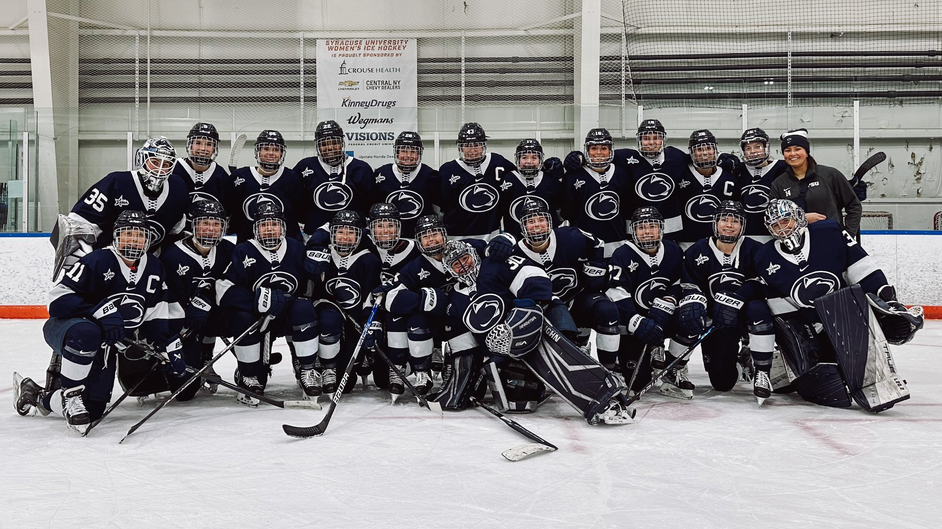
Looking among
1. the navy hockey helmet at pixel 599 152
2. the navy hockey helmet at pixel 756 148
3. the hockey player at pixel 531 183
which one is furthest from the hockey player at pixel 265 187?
the navy hockey helmet at pixel 756 148

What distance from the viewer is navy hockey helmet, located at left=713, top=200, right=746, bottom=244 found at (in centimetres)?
334

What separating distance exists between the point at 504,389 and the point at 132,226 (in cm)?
151

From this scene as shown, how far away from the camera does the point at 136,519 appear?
1805 millimetres

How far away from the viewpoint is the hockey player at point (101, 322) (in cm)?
278

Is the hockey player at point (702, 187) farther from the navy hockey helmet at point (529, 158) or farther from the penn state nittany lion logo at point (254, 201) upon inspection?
the penn state nittany lion logo at point (254, 201)

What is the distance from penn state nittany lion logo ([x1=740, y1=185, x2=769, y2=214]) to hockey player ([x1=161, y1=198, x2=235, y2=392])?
93.0 inches

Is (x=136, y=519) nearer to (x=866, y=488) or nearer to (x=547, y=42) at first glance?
(x=866, y=488)

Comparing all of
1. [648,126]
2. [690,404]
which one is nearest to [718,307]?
[690,404]

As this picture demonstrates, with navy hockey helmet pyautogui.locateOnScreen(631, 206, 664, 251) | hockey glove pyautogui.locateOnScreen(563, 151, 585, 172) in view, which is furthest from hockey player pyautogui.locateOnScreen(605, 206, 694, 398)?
hockey glove pyautogui.locateOnScreen(563, 151, 585, 172)

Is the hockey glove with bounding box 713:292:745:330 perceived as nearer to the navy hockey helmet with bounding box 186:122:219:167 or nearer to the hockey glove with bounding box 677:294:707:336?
the hockey glove with bounding box 677:294:707:336

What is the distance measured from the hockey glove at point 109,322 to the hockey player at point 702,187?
2.52 meters

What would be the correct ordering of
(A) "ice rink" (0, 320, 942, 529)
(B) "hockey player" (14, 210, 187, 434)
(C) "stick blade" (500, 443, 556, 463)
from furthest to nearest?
(B) "hockey player" (14, 210, 187, 434) → (C) "stick blade" (500, 443, 556, 463) → (A) "ice rink" (0, 320, 942, 529)

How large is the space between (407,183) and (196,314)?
3.83 ft

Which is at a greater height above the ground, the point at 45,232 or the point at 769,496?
the point at 45,232
